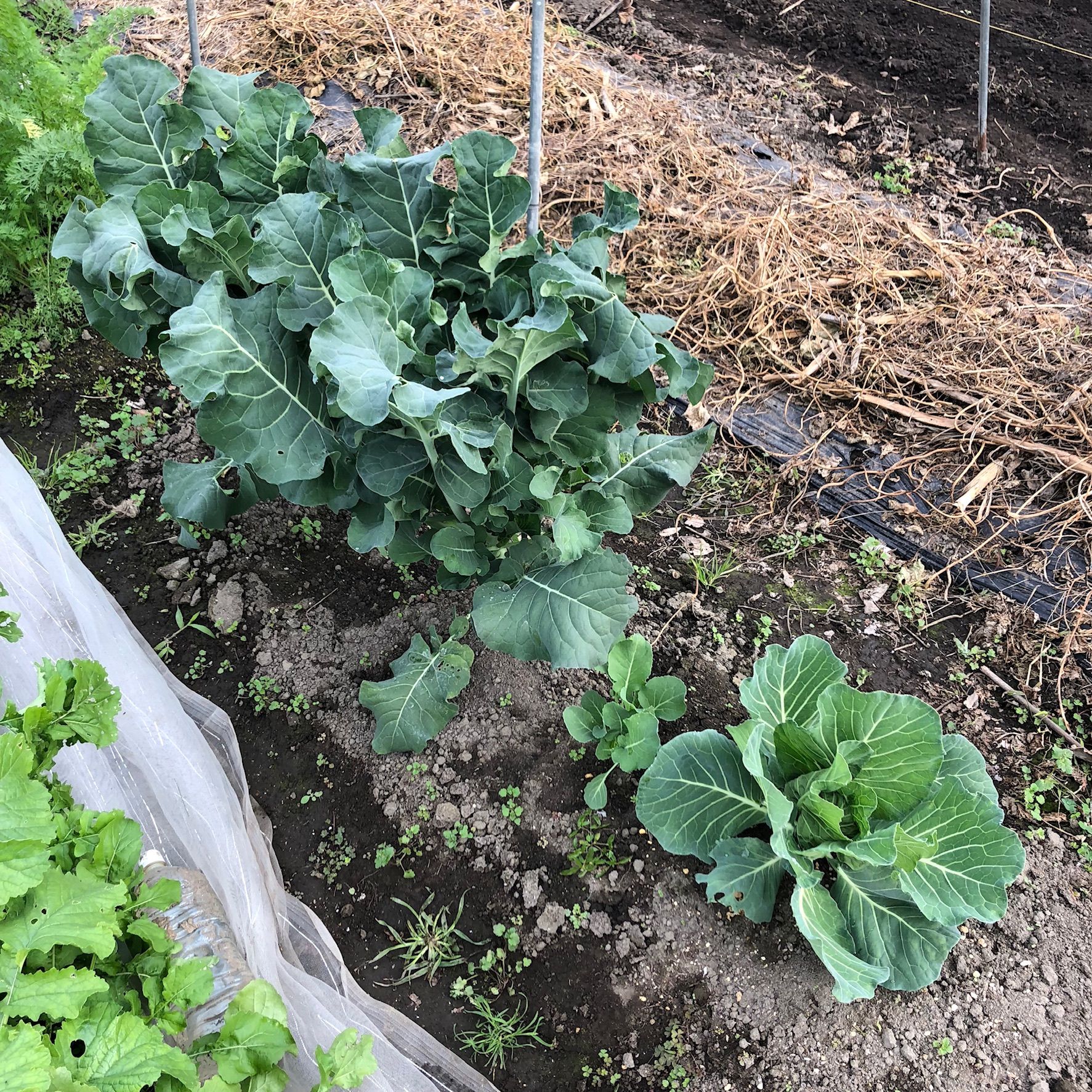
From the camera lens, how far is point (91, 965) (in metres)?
1.41

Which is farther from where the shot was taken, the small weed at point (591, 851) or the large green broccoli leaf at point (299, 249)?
the small weed at point (591, 851)

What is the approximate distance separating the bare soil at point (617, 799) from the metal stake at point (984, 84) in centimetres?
232

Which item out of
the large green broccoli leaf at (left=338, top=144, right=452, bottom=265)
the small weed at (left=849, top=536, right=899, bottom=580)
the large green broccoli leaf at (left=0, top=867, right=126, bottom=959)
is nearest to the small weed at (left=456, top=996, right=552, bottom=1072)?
the large green broccoli leaf at (left=0, top=867, right=126, bottom=959)

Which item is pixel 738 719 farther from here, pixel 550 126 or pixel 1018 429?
pixel 550 126

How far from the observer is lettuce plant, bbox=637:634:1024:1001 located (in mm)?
1780

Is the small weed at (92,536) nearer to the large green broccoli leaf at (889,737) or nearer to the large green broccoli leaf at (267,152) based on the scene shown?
the large green broccoli leaf at (267,152)

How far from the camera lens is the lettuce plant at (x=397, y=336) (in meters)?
1.80

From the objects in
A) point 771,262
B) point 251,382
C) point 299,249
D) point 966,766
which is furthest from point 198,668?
point 771,262

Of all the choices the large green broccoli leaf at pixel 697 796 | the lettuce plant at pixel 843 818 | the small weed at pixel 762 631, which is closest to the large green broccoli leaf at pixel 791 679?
the lettuce plant at pixel 843 818

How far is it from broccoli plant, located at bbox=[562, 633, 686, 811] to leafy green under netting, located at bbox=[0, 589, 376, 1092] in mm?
930

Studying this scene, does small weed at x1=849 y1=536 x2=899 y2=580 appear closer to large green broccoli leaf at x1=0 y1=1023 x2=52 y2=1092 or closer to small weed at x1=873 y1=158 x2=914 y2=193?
small weed at x1=873 y1=158 x2=914 y2=193

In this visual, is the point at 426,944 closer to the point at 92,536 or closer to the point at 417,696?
the point at 417,696

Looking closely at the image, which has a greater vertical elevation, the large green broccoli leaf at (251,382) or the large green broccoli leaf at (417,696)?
the large green broccoli leaf at (251,382)

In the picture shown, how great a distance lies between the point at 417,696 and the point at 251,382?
34.7 inches
